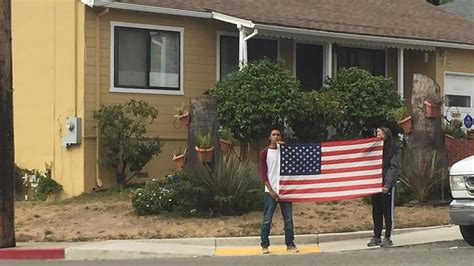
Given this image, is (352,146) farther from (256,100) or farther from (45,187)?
(45,187)

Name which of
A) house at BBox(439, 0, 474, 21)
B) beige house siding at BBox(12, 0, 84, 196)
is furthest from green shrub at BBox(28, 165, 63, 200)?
house at BBox(439, 0, 474, 21)

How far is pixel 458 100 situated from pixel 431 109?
27.7 ft

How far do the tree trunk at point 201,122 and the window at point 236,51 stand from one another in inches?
194

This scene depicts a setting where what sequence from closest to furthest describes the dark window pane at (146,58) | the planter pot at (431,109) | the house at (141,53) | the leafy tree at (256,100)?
the planter pot at (431,109) → the leafy tree at (256,100) → the house at (141,53) → the dark window pane at (146,58)

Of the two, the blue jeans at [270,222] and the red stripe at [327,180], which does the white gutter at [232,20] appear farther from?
the blue jeans at [270,222]

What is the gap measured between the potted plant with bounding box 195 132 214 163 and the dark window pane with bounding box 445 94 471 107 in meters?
11.0

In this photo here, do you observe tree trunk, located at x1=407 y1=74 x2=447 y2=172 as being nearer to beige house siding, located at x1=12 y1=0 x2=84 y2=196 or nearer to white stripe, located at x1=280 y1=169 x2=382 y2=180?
white stripe, located at x1=280 y1=169 x2=382 y2=180

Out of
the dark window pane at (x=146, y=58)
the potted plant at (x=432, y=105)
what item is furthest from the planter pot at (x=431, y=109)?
the dark window pane at (x=146, y=58)

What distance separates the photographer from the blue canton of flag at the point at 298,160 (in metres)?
12.3

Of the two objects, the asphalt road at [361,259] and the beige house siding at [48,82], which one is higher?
the beige house siding at [48,82]

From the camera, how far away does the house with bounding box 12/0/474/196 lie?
17156 millimetres

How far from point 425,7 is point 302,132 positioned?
31.8 ft

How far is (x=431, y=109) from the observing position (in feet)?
48.1

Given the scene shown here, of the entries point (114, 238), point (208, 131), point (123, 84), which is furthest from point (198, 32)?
point (114, 238)
